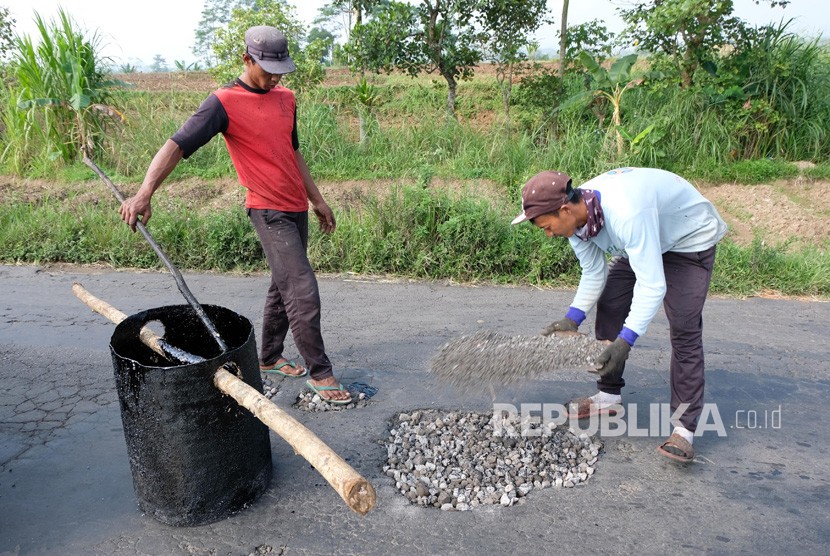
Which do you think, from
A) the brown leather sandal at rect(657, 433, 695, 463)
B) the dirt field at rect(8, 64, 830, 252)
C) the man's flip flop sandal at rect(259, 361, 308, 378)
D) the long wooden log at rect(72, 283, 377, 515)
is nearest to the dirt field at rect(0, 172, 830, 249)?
the dirt field at rect(8, 64, 830, 252)

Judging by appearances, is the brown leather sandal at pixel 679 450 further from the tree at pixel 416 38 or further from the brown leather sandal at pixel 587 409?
the tree at pixel 416 38

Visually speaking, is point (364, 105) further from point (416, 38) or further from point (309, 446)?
point (309, 446)

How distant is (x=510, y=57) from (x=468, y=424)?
6.94m

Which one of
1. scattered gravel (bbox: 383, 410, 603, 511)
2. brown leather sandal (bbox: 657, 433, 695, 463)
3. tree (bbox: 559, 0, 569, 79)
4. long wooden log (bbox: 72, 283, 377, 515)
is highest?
tree (bbox: 559, 0, 569, 79)

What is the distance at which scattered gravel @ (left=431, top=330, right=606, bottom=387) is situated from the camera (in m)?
3.41

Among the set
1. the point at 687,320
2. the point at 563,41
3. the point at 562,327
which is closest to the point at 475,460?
the point at 562,327

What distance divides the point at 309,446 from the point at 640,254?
175cm

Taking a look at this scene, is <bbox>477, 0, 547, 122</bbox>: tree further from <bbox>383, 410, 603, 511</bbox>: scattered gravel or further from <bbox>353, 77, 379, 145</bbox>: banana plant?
<bbox>383, 410, 603, 511</bbox>: scattered gravel

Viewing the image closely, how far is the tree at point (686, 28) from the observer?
786cm

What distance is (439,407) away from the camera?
13.3 ft

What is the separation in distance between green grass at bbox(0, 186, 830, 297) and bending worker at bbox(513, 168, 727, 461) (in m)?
2.78

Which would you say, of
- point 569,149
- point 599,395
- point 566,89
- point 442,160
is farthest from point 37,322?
point 566,89

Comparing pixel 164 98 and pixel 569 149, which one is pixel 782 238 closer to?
pixel 569 149

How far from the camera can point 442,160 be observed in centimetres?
927
